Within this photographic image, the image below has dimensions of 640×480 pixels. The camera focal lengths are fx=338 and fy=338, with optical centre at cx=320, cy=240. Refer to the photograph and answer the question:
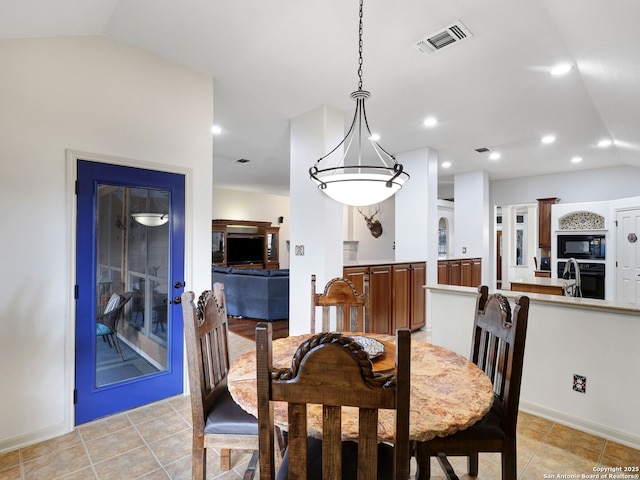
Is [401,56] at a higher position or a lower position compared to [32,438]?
higher

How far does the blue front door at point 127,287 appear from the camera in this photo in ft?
7.96

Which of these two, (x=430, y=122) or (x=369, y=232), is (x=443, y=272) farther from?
(x=369, y=232)

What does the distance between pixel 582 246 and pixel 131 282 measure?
6997 millimetres

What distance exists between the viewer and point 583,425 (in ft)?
7.92

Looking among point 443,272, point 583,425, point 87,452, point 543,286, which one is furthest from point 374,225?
point 87,452

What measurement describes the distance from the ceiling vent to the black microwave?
5.26 metres

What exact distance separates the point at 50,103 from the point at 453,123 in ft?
13.0

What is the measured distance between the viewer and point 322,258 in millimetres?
3590

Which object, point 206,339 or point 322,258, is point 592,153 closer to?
point 322,258

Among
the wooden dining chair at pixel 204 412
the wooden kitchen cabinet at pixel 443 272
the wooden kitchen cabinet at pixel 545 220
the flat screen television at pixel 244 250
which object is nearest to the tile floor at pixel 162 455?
the wooden dining chair at pixel 204 412

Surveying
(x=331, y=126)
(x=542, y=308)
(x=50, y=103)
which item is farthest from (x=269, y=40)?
(x=542, y=308)

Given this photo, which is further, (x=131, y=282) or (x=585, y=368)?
(x=131, y=282)

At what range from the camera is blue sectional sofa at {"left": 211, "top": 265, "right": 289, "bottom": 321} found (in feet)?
18.4

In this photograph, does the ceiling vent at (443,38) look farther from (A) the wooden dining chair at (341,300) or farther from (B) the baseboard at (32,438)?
(B) the baseboard at (32,438)
